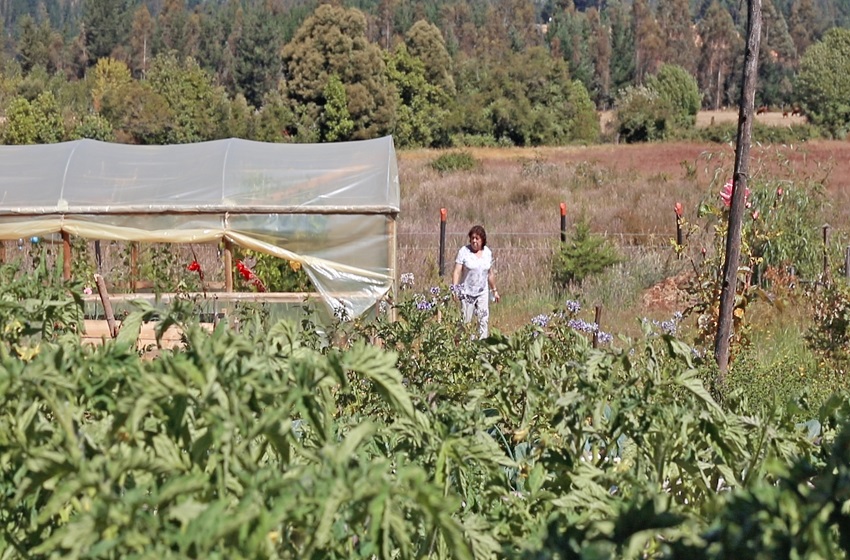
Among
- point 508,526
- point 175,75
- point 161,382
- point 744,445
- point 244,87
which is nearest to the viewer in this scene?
point 161,382

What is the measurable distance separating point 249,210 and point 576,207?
13.6 metres

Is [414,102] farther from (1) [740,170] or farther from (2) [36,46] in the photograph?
(1) [740,170]

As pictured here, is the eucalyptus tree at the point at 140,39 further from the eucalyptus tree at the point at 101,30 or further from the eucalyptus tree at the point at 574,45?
the eucalyptus tree at the point at 574,45

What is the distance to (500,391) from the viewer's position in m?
2.96

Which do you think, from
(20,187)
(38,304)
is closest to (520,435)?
(38,304)

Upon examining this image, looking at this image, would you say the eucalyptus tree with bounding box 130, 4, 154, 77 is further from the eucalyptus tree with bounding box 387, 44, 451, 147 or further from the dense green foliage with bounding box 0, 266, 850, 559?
the dense green foliage with bounding box 0, 266, 850, 559

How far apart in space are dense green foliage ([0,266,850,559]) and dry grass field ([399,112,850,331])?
25.0 feet

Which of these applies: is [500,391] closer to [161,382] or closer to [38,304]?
[38,304]

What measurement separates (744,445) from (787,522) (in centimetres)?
103

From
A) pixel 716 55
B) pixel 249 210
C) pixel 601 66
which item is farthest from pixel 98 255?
pixel 716 55

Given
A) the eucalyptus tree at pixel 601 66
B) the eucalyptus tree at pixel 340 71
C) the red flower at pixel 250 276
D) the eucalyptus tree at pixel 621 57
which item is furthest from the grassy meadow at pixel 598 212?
the eucalyptus tree at pixel 601 66

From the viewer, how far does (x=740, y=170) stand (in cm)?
568

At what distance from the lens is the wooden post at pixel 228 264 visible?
463 inches

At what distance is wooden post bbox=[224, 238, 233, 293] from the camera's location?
38.6 ft
